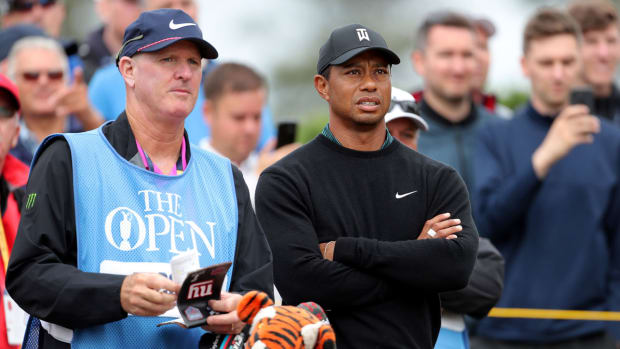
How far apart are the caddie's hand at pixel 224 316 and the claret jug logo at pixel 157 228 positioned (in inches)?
11.4

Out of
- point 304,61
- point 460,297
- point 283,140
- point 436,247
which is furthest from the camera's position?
point 304,61

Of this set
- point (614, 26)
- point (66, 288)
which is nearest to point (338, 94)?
point (66, 288)

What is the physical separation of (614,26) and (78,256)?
602 cm

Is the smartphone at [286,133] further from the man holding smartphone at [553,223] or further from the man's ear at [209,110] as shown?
the man holding smartphone at [553,223]

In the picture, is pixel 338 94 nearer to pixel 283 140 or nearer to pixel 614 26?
pixel 283 140

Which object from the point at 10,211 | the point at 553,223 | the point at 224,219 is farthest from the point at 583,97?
the point at 10,211

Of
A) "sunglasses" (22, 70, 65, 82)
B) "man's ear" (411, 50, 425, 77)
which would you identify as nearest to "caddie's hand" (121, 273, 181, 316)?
"sunglasses" (22, 70, 65, 82)

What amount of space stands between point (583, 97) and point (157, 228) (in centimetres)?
380

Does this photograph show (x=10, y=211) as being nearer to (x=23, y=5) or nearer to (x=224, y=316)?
(x=224, y=316)

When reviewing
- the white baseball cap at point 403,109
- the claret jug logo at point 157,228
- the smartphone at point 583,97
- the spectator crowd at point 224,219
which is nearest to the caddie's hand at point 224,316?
the spectator crowd at point 224,219

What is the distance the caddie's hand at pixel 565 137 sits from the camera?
264 inches

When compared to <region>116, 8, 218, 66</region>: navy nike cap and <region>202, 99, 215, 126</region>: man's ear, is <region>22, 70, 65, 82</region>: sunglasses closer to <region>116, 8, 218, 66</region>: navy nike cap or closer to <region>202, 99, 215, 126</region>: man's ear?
<region>202, 99, 215, 126</region>: man's ear

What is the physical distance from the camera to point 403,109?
5.35 metres

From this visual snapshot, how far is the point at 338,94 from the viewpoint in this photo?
4.59m
